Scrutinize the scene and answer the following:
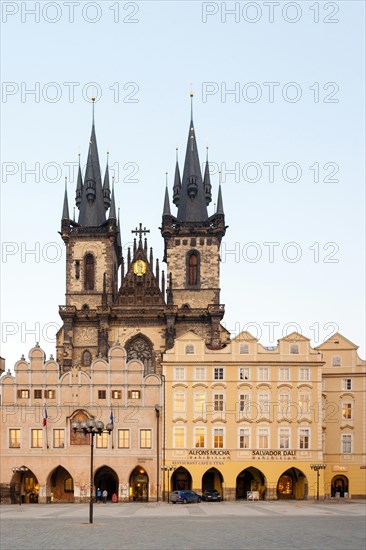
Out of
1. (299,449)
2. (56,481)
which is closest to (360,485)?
(299,449)

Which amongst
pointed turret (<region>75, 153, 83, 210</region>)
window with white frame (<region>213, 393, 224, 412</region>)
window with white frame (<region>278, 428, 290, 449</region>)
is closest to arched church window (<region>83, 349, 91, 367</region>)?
pointed turret (<region>75, 153, 83, 210</region>)

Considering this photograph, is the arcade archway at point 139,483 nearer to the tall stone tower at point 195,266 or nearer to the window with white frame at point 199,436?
the window with white frame at point 199,436

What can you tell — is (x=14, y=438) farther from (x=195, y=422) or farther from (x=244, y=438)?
(x=244, y=438)

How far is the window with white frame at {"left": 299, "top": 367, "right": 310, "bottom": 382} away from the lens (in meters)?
64.6

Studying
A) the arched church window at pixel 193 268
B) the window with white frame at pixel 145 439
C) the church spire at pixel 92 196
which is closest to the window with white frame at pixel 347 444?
the window with white frame at pixel 145 439

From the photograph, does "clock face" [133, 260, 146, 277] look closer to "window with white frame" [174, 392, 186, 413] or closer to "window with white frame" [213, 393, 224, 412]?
"window with white frame" [174, 392, 186, 413]

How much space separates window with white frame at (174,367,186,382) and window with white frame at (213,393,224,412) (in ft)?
9.86

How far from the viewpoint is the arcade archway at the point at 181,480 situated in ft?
217

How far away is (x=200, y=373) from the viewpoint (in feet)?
213

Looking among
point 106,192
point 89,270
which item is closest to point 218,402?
point 89,270

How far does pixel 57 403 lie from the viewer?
6394cm

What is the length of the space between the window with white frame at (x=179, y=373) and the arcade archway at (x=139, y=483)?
25.7 feet

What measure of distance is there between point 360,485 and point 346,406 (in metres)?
6.43

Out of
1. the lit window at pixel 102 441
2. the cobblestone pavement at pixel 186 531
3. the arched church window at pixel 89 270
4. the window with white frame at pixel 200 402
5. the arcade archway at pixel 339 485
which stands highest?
the arched church window at pixel 89 270
